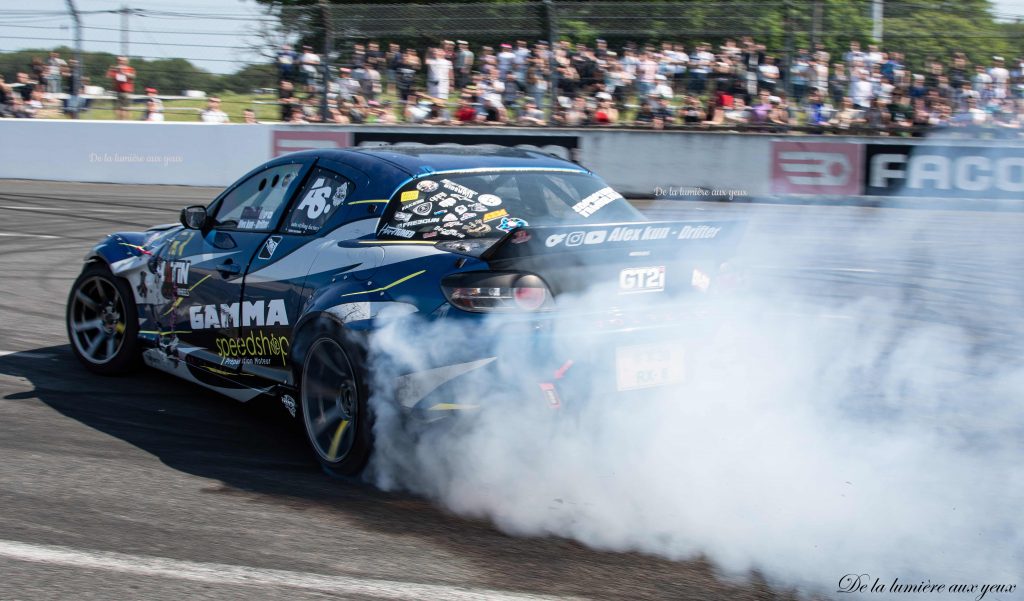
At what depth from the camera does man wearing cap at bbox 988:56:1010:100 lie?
13.7m

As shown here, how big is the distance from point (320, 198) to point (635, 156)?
12.5 metres

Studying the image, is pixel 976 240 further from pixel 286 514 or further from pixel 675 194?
pixel 286 514

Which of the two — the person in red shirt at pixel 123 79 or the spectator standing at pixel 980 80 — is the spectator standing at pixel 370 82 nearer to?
the person in red shirt at pixel 123 79

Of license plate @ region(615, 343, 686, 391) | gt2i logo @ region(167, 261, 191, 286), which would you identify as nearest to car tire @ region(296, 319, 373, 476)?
license plate @ region(615, 343, 686, 391)

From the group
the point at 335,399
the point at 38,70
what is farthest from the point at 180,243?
the point at 38,70

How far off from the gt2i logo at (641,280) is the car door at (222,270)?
65.2 inches

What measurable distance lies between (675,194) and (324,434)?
12.9m

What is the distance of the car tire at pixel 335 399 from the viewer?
13.8ft

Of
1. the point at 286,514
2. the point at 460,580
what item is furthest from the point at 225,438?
the point at 460,580

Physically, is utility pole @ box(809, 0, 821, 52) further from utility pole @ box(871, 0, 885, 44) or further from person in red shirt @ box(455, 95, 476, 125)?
person in red shirt @ box(455, 95, 476, 125)

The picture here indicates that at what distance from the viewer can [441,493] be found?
13.7 feet

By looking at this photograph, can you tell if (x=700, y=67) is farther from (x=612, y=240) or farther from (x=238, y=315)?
(x=612, y=240)

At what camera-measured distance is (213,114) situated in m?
18.9
